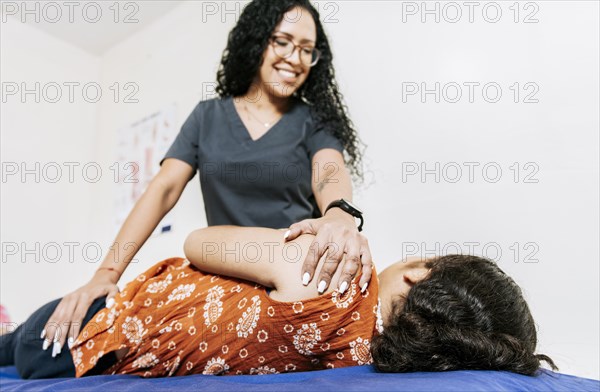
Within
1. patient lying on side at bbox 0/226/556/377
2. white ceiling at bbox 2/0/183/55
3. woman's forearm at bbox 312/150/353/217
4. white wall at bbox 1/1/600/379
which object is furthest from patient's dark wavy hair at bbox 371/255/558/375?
white ceiling at bbox 2/0/183/55

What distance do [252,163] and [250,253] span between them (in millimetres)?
606

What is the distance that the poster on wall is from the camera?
121 inches

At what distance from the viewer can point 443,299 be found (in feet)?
3.44

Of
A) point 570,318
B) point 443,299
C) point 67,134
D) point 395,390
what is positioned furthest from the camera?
point 67,134

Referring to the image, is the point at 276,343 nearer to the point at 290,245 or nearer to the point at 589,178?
the point at 290,245

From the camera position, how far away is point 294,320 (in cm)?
107

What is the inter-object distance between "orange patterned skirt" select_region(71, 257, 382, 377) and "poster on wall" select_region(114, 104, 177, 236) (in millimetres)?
1608

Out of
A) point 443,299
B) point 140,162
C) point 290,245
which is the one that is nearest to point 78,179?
point 140,162

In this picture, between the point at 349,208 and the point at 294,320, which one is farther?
the point at 349,208

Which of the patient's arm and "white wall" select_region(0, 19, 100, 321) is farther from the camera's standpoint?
"white wall" select_region(0, 19, 100, 321)

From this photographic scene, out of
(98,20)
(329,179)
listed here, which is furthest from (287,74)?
(98,20)

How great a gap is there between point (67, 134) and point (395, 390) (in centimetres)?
312

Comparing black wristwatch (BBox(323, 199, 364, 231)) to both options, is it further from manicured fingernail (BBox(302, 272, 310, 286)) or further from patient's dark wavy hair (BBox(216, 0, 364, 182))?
patient's dark wavy hair (BBox(216, 0, 364, 182))

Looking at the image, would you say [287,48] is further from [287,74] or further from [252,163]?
[252,163]
